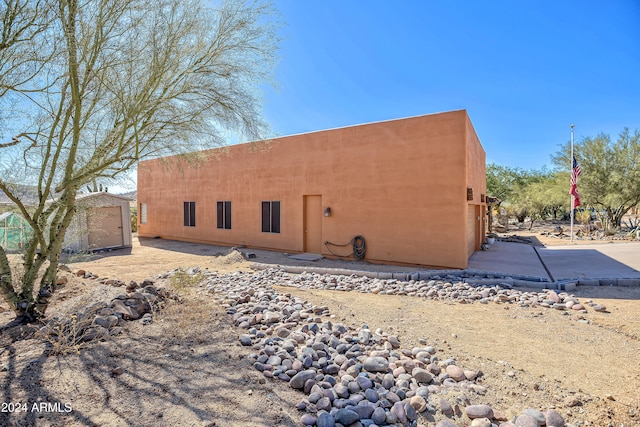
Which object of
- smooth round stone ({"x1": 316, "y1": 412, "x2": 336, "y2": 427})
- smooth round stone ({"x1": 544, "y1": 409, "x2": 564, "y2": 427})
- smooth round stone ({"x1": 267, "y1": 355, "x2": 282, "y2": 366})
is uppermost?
smooth round stone ({"x1": 267, "y1": 355, "x2": 282, "y2": 366})

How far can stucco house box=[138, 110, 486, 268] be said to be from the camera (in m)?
8.39

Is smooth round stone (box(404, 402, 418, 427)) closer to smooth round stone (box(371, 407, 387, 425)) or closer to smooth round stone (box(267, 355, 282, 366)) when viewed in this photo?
smooth round stone (box(371, 407, 387, 425))

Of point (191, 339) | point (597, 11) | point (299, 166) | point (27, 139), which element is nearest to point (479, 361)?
point (191, 339)

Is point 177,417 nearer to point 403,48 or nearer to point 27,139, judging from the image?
point 27,139

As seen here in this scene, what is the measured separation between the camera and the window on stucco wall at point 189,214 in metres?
15.1

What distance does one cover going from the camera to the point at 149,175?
56.6ft

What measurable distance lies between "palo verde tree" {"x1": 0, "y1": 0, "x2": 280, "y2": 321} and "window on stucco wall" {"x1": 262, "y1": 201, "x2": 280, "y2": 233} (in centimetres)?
628

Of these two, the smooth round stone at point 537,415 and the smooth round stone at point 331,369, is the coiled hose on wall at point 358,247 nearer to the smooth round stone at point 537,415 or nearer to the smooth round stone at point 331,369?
the smooth round stone at point 331,369

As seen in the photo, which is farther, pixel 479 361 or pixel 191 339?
pixel 191 339

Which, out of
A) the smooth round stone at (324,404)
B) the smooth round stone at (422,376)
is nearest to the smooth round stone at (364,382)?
the smooth round stone at (324,404)

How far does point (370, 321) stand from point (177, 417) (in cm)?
303

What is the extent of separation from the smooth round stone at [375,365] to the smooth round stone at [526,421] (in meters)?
1.18

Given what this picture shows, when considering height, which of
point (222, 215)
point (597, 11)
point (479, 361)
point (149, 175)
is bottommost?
point (479, 361)

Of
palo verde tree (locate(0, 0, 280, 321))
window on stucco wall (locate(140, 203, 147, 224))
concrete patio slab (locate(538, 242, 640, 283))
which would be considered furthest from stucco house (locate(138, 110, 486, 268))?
window on stucco wall (locate(140, 203, 147, 224))
